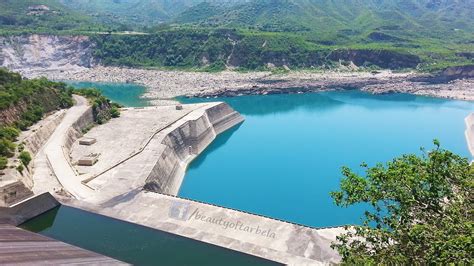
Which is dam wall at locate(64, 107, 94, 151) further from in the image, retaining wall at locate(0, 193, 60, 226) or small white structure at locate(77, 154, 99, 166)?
retaining wall at locate(0, 193, 60, 226)

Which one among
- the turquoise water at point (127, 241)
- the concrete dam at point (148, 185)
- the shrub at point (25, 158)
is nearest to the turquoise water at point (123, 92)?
the concrete dam at point (148, 185)

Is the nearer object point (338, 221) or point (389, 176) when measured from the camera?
point (389, 176)

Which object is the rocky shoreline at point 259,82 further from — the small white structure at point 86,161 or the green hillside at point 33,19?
A: the small white structure at point 86,161

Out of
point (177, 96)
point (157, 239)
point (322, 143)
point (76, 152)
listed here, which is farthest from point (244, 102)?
point (157, 239)

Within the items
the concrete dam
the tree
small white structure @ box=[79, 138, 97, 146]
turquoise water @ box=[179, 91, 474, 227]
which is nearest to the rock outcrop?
turquoise water @ box=[179, 91, 474, 227]

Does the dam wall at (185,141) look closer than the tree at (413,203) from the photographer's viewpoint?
No

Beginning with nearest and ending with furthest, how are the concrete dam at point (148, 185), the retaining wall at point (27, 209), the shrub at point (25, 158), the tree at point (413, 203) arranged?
the tree at point (413, 203), the concrete dam at point (148, 185), the retaining wall at point (27, 209), the shrub at point (25, 158)

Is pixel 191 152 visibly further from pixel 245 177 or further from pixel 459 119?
pixel 459 119
